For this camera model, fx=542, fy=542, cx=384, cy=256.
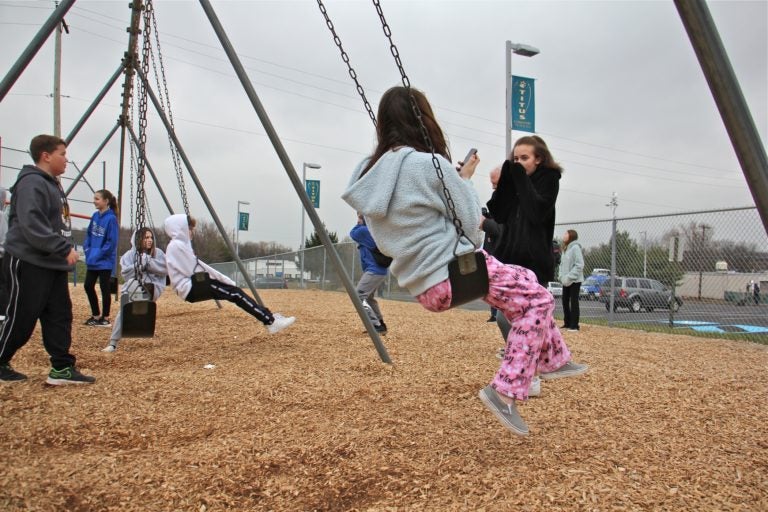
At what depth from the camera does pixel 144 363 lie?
4504mm

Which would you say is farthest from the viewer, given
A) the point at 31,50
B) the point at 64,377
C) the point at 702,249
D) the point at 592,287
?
the point at 592,287

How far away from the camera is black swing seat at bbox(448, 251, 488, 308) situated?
212 centimetres

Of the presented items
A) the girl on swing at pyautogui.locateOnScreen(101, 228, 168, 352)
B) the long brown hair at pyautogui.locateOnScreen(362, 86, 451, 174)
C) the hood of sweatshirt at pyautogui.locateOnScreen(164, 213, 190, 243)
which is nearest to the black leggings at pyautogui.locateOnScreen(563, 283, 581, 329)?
the hood of sweatshirt at pyautogui.locateOnScreen(164, 213, 190, 243)

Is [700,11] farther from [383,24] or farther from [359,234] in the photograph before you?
[359,234]

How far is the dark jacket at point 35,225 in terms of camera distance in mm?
3430

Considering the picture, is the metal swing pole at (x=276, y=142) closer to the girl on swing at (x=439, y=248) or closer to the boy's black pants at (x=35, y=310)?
the boy's black pants at (x=35, y=310)

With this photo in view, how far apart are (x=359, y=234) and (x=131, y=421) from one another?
380 centimetres

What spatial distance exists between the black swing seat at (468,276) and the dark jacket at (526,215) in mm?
978

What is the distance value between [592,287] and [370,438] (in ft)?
24.0

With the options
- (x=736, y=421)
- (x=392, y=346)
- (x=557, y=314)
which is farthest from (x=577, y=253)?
(x=736, y=421)

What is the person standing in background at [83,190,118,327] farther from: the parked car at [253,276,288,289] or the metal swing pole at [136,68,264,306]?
the parked car at [253,276,288,289]

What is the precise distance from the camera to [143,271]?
4844 mm

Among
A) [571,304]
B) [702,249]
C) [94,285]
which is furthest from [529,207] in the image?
[94,285]

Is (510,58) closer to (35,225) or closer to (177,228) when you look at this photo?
(177,228)
